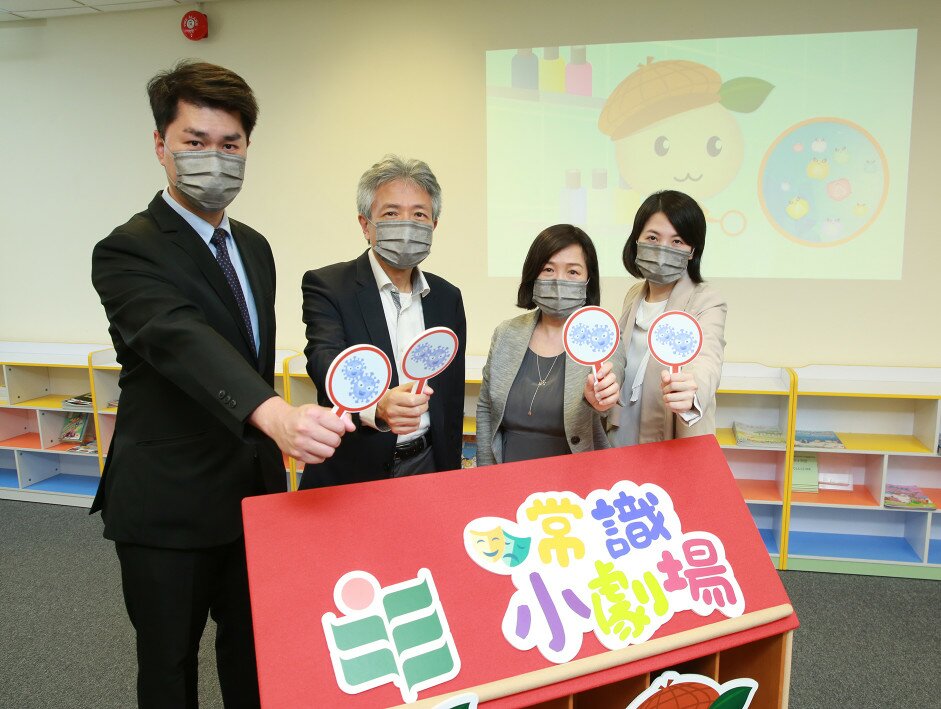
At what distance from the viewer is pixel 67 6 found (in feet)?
12.5

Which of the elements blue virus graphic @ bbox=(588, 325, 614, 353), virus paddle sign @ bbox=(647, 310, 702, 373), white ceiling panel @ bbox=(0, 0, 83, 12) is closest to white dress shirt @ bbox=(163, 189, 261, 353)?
blue virus graphic @ bbox=(588, 325, 614, 353)

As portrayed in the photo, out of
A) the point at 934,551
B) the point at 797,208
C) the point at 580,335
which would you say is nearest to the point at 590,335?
the point at 580,335

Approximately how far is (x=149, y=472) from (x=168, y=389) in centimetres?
19

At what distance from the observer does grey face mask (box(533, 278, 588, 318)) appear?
1801 mm

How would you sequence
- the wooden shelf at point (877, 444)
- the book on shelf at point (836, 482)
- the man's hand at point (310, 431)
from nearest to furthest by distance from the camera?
1. the man's hand at point (310, 431)
2. the wooden shelf at point (877, 444)
3. the book on shelf at point (836, 482)

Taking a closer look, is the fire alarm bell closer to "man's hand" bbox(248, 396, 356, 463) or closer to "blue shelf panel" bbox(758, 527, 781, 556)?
"man's hand" bbox(248, 396, 356, 463)

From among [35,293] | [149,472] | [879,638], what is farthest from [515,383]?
[35,293]

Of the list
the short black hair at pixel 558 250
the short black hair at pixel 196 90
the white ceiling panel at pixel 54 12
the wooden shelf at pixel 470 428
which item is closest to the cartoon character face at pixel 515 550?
the short black hair at pixel 558 250

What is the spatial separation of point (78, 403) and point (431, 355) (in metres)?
3.69

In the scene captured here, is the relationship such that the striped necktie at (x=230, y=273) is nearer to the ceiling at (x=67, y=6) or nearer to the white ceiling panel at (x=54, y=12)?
the ceiling at (x=67, y=6)

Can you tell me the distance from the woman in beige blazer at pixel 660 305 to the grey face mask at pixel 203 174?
45.2 inches

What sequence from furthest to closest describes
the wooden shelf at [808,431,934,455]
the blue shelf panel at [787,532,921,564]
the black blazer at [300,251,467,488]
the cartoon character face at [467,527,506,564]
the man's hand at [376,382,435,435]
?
the blue shelf panel at [787,532,921,564] < the wooden shelf at [808,431,934,455] < the black blazer at [300,251,467,488] < the man's hand at [376,382,435,435] < the cartoon character face at [467,527,506,564]

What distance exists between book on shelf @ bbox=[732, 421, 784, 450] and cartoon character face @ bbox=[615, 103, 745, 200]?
4.10ft

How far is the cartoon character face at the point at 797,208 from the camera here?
329cm
